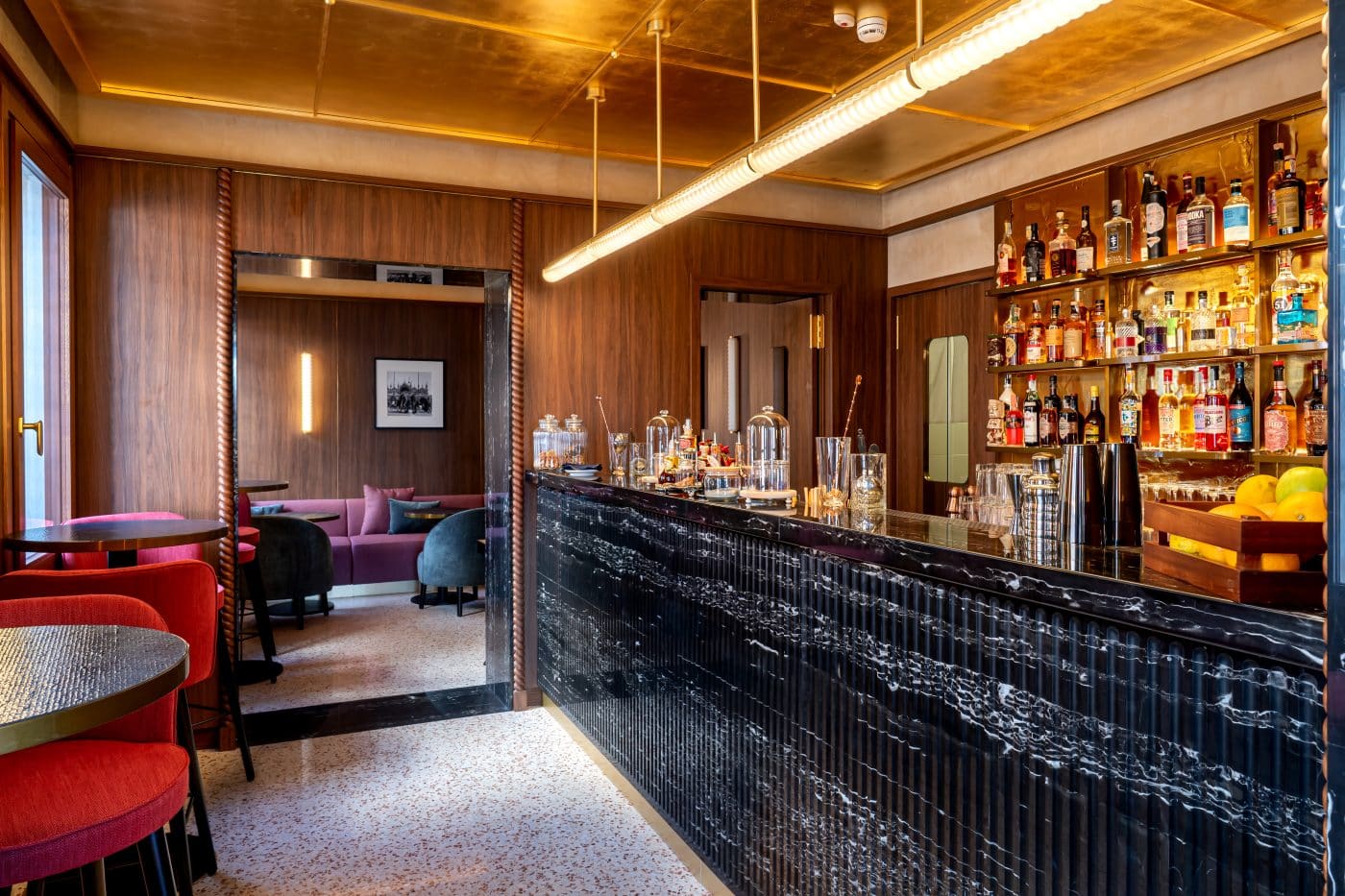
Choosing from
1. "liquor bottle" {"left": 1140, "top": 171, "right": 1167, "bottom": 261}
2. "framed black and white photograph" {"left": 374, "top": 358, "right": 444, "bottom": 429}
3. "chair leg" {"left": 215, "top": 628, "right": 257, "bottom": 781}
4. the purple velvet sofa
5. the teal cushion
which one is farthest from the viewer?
"framed black and white photograph" {"left": 374, "top": 358, "right": 444, "bottom": 429}

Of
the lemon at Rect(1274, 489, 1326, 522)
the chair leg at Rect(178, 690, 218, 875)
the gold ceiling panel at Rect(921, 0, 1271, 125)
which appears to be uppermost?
the gold ceiling panel at Rect(921, 0, 1271, 125)

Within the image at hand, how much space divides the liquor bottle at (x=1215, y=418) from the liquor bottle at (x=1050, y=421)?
755 mm

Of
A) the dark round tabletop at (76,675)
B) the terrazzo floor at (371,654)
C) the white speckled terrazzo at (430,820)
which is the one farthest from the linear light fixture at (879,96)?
the terrazzo floor at (371,654)

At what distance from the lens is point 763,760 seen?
2.31 m

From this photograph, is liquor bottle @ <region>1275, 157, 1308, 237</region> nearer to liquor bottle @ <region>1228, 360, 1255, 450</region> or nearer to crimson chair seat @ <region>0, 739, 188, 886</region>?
liquor bottle @ <region>1228, 360, 1255, 450</region>

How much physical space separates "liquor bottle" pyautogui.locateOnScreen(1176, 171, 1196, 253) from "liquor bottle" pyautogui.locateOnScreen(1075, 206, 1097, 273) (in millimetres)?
378

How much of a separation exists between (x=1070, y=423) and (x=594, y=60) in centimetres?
265

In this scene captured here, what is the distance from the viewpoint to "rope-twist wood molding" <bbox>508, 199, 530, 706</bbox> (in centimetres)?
446

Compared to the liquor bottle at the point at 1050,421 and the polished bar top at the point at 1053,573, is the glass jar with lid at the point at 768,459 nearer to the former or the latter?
the polished bar top at the point at 1053,573

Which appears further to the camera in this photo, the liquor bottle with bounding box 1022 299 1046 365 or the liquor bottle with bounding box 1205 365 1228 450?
the liquor bottle with bounding box 1022 299 1046 365

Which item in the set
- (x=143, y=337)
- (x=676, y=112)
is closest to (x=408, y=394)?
(x=143, y=337)

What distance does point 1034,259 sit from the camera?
4273 millimetres

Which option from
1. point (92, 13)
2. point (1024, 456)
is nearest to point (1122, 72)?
point (1024, 456)

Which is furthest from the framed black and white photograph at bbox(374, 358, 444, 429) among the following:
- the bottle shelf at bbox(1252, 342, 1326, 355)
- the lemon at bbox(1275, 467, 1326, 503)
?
the lemon at bbox(1275, 467, 1326, 503)
